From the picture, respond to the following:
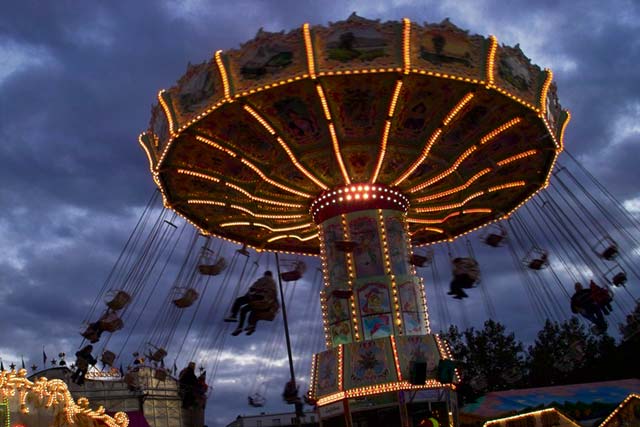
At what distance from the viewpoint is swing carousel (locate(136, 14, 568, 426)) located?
14.8m

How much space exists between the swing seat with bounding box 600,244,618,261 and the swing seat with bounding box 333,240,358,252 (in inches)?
261

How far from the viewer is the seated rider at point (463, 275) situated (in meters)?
18.5

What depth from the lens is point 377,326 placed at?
673 inches

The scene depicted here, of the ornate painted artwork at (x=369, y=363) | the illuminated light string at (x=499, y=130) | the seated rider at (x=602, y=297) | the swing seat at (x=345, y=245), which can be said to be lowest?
the ornate painted artwork at (x=369, y=363)

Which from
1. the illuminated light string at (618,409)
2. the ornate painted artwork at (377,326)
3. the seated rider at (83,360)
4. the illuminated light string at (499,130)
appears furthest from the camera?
the seated rider at (83,360)

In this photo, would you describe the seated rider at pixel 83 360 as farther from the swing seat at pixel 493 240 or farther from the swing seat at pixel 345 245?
the swing seat at pixel 493 240

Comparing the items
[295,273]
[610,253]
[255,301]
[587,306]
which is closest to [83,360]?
[255,301]

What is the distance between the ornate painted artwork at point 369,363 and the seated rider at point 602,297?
5.43 meters

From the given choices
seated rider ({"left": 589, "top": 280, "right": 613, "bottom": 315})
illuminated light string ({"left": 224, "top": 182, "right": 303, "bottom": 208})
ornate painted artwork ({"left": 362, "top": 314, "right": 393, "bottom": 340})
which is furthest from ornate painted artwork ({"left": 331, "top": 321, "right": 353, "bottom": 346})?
seated rider ({"left": 589, "top": 280, "right": 613, "bottom": 315})

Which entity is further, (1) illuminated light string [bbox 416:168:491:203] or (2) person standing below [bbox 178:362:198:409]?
(1) illuminated light string [bbox 416:168:491:203]

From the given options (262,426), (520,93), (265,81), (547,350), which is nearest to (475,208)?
(520,93)

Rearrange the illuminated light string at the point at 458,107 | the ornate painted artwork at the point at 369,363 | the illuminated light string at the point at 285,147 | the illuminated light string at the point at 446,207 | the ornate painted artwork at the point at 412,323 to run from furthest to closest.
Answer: the illuminated light string at the point at 446,207, the ornate painted artwork at the point at 412,323, the ornate painted artwork at the point at 369,363, the illuminated light string at the point at 285,147, the illuminated light string at the point at 458,107

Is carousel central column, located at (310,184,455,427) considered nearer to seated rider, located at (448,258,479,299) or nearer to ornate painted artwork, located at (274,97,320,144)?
seated rider, located at (448,258,479,299)

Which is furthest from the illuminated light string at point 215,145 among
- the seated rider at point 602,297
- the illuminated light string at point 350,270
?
the seated rider at point 602,297
